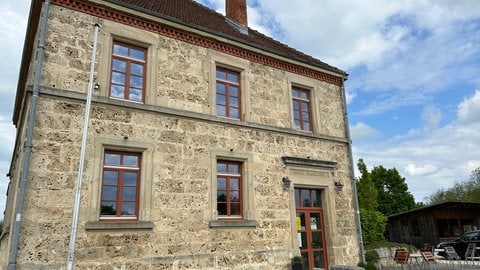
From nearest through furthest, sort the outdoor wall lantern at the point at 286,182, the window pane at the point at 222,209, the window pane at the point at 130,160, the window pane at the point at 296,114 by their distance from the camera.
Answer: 1. the window pane at the point at 130,160
2. the window pane at the point at 222,209
3. the outdoor wall lantern at the point at 286,182
4. the window pane at the point at 296,114

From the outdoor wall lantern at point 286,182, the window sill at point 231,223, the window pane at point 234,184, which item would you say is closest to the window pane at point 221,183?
the window pane at point 234,184

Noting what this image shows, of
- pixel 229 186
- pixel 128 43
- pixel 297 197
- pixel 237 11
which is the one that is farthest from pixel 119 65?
pixel 297 197

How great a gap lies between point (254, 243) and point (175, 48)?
615 centimetres

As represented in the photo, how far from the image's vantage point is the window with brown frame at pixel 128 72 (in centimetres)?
988

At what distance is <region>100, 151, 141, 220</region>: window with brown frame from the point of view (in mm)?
9008

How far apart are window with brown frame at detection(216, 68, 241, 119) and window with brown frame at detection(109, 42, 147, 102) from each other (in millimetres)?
2475

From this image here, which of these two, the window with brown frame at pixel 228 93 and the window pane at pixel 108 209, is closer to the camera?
the window pane at pixel 108 209

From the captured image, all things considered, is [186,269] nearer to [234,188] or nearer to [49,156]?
[234,188]

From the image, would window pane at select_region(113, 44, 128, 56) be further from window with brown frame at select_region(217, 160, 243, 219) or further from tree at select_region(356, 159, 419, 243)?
tree at select_region(356, 159, 419, 243)

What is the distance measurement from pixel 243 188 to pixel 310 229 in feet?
10.1

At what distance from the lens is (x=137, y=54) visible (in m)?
10.4

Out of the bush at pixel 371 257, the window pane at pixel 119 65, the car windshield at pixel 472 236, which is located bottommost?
the bush at pixel 371 257

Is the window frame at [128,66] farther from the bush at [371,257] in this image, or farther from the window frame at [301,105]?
the bush at [371,257]

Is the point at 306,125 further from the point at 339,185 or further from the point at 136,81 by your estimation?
the point at 136,81
